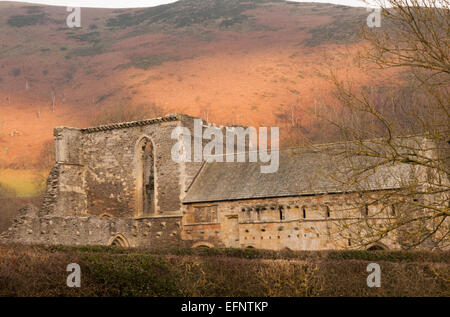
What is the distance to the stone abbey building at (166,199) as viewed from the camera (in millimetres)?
28703

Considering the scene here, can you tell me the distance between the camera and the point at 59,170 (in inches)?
1417

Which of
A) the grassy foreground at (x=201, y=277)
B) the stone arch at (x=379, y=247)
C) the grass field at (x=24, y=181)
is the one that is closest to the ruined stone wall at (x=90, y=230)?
the stone arch at (x=379, y=247)

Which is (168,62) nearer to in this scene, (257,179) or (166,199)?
(166,199)

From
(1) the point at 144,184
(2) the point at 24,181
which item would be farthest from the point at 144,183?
(2) the point at 24,181

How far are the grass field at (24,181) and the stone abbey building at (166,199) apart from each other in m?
26.0

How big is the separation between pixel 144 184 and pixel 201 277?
2119 cm

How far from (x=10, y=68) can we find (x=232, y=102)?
1809 inches

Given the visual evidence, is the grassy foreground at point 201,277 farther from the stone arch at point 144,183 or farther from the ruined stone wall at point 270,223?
the stone arch at point 144,183

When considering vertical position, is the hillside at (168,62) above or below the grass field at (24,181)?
above

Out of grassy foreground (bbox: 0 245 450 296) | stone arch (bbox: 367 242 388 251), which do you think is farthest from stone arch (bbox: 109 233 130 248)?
grassy foreground (bbox: 0 245 450 296)

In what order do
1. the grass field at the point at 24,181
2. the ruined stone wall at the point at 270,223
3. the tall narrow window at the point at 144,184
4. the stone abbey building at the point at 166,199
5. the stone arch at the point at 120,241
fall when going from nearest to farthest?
the ruined stone wall at the point at 270,223 < the stone abbey building at the point at 166,199 < the stone arch at the point at 120,241 < the tall narrow window at the point at 144,184 < the grass field at the point at 24,181

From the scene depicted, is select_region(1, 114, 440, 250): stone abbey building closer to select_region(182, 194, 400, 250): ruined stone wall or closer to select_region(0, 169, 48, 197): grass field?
select_region(182, 194, 400, 250): ruined stone wall

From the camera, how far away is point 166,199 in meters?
34.6
